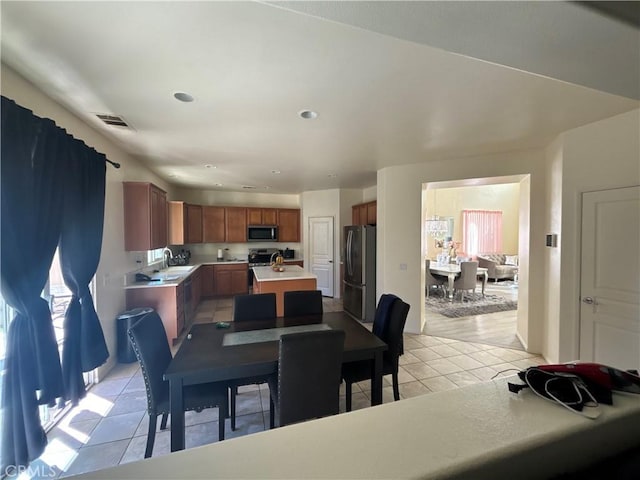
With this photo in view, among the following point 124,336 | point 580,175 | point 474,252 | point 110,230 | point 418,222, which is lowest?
point 124,336

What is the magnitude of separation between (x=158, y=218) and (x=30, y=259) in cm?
227

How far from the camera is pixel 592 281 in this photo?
2.73 metres

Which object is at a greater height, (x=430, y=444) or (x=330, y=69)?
(x=330, y=69)

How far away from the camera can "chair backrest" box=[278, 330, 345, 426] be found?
174 cm

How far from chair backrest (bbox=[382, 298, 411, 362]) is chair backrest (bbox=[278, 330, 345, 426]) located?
78cm

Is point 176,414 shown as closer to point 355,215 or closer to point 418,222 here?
point 418,222

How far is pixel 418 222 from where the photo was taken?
429 centimetres

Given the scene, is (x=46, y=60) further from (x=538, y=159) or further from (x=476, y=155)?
(x=538, y=159)

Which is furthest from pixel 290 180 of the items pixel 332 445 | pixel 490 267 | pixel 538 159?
pixel 490 267

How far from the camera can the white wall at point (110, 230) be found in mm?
2471

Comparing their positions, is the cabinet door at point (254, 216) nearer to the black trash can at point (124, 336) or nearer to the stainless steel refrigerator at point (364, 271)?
the stainless steel refrigerator at point (364, 271)

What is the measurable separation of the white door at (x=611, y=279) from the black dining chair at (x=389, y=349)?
1945mm

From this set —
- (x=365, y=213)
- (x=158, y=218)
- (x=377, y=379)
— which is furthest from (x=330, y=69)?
(x=365, y=213)

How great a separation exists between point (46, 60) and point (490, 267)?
9.73 metres
